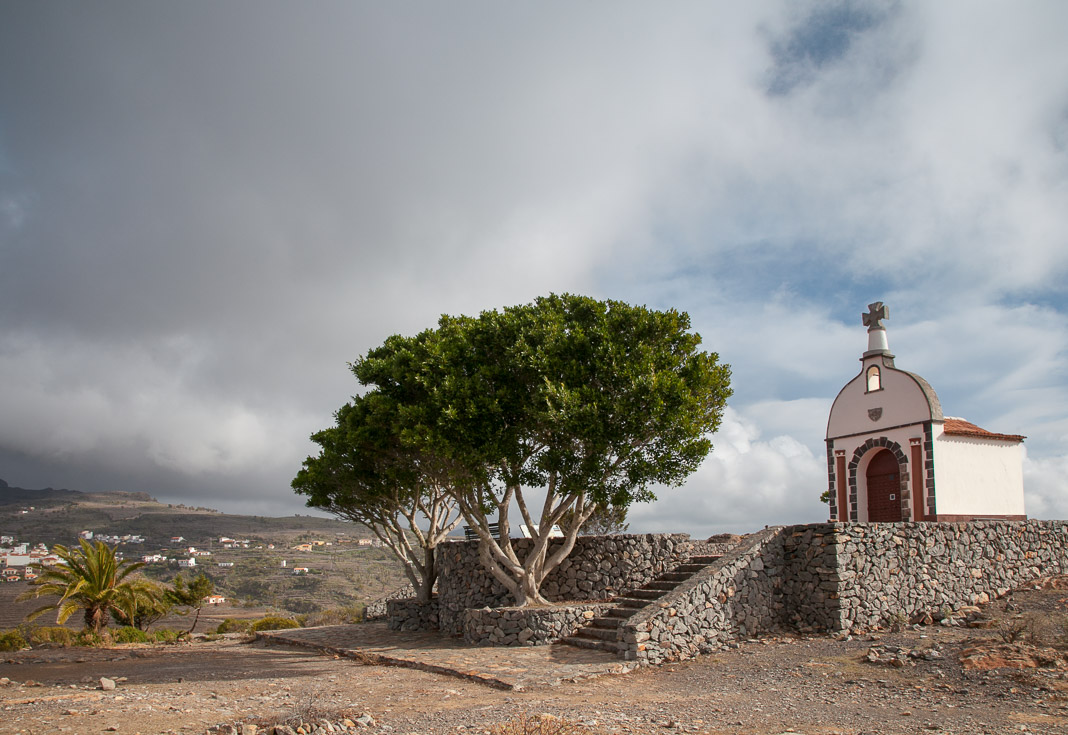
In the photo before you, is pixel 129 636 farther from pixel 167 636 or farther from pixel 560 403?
pixel 560 403

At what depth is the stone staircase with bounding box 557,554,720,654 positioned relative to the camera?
1533cm

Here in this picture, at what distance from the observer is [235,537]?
73.7m

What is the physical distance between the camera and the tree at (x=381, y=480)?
18.1m

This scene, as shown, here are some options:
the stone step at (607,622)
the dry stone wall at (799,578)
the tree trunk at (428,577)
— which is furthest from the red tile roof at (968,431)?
the tree trunk at (428,577)

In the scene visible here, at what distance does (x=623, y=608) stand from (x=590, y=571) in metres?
2.44

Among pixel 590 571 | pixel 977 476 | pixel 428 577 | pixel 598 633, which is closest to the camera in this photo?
pixel 598 633

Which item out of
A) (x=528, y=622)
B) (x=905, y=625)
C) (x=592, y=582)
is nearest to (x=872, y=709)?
(x=905, y=625)

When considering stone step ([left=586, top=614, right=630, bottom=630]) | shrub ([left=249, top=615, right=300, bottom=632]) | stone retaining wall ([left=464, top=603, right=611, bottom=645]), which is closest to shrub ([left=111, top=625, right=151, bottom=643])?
shrub ([left=249, top=615, right=300, bottom=632])

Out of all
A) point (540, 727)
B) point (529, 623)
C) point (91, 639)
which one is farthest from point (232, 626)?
point (540, 727)

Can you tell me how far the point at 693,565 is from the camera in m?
17.7

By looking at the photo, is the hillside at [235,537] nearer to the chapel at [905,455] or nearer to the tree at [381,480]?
the tree at [381,480]

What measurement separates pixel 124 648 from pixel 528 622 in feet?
38.2

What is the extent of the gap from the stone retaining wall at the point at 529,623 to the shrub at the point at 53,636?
1355cm

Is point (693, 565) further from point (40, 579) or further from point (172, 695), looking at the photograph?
point (40, 579)
